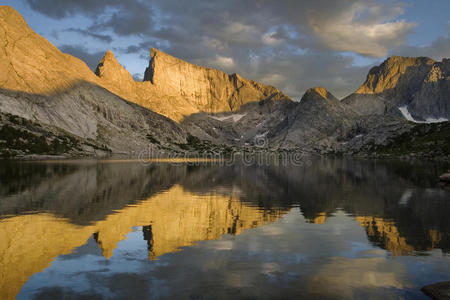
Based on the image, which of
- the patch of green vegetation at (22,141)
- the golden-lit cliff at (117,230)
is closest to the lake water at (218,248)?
the golden-lit cliff at (117,230)

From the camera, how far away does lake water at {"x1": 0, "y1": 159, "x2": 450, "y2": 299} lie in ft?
49.2

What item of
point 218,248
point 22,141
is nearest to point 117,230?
point 218,248

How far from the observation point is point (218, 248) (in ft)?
69.5

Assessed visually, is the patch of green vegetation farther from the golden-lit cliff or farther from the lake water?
the lake water

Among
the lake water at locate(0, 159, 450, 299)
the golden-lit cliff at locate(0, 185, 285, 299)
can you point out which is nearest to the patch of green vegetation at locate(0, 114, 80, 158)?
the golden-lit cliff at locate(0, 185, 285, 299)

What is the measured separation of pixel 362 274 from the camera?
55.2 feet

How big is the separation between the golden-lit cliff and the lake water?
76mm

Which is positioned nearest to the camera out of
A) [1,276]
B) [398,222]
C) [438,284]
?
[438,284]

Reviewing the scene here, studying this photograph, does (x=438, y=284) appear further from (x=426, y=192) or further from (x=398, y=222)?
(x=426, y=192)

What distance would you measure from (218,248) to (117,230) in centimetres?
832

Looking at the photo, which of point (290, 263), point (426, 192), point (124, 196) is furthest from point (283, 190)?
point (290, 263)

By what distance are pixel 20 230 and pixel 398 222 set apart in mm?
28640

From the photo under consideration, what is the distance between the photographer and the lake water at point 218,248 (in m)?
15.0

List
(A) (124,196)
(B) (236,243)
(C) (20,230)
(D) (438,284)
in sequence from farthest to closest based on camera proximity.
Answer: (A) (124,196) < (C) (20,230) < (B) (236,243) < (D) (438,284)
